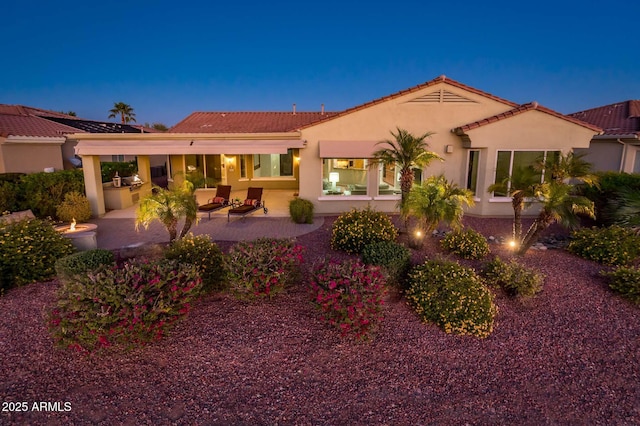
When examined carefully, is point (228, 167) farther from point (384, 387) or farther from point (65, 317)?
point (384, 387)

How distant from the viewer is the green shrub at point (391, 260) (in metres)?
8.48

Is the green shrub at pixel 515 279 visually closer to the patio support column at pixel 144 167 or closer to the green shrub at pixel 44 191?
the green shrub at pixel 44 191

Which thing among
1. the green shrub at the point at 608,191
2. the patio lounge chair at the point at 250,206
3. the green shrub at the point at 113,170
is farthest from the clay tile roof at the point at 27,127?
the green shrub at the point at 608,191

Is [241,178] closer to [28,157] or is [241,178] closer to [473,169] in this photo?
[28,157]

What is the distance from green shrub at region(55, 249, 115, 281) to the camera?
8.03 meters

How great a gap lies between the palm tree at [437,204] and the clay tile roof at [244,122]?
14.4 meters

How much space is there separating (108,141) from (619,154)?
30.4 m

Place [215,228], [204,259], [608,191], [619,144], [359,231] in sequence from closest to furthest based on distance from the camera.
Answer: [204,259] < [359,231] < [608,191] < [215,228] < [619,144]

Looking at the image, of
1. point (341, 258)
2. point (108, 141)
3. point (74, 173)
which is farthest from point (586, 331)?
point (74, 173)

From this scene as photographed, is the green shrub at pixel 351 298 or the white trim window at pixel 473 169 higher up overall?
the white trim window at pixel 473 169

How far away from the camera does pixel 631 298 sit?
8422 millimetres

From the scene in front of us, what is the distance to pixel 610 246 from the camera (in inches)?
413

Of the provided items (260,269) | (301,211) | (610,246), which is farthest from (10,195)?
(610,246)

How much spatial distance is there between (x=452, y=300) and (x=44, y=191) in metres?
17.8
